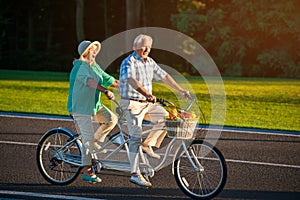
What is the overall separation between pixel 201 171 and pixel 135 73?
1414 millimetres

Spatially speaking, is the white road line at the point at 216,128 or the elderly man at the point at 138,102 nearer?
the elderly man at the point at 138,102

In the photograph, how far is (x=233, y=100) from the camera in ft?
67.4

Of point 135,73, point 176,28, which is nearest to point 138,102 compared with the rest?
point 135,73

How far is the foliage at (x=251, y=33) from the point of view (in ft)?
131

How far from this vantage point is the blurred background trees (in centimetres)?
4031

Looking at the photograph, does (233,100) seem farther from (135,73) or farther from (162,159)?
(135,73)

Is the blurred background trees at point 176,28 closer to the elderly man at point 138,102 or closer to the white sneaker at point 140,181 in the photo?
the elderly man at point 138,102

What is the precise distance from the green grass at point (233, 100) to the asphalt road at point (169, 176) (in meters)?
3.23

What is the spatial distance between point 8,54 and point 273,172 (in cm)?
4156

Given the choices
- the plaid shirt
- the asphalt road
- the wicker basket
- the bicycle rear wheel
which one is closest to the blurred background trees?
the asphalt road

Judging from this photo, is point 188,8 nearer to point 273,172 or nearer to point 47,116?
point 47,116

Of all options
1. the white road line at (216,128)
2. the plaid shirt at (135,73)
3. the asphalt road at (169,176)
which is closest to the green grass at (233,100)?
the white road line at (216,128)

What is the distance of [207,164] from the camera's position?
7.77m

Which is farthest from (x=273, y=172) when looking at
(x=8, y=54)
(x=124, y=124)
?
(x=8, y=54)
